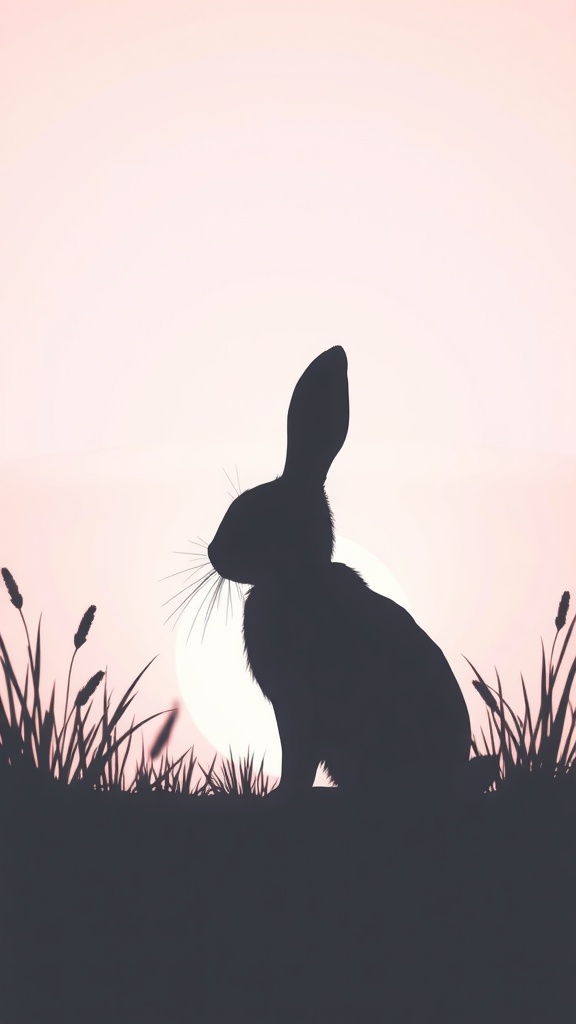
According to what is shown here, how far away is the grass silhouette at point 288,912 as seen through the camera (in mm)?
1598

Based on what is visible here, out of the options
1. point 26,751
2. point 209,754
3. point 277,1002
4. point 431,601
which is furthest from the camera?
point 431,601

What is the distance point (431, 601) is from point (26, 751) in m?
1.08

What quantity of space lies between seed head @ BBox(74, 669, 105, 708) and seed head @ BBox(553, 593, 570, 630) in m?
0.97

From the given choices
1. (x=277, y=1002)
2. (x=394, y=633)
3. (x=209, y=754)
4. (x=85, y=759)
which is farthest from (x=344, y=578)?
(x=277, y=1002)

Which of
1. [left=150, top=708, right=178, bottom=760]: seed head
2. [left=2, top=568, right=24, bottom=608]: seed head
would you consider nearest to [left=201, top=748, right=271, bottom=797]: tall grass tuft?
[left=150, top=708, right=178, bottom=760]: seed head

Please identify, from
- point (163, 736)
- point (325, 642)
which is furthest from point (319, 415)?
point (163, 736)

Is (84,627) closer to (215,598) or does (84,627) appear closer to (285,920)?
(215,598)

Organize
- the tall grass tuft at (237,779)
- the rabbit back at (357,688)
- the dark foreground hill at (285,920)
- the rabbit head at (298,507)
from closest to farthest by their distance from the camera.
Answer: the dark foreground hill at (285,920), the rabbit back at (357,688), the rabbit head at (298,507), the tall grass tuft at (237,779)

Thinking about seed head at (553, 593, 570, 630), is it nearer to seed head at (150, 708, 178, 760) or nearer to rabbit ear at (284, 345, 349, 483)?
rabbit ear at (284, 345, 349, 483)

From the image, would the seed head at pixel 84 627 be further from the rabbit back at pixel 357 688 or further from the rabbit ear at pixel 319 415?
the rabbit ear at pixel 319 415

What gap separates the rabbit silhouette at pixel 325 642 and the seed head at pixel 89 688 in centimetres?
31

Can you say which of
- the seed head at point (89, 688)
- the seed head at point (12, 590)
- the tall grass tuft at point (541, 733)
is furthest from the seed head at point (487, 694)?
the seed head at point (12, 590)

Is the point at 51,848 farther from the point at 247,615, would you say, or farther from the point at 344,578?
the point at 344,578

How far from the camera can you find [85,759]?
6.21ft
